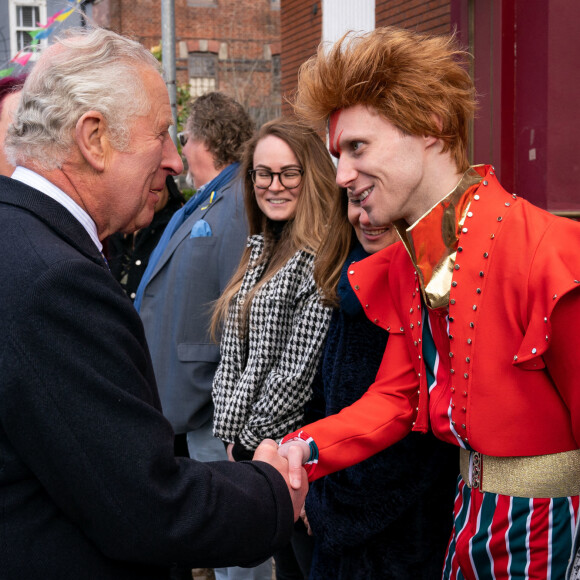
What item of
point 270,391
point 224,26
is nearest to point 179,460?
point 270,391

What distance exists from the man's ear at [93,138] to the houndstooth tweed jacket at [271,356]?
130cm

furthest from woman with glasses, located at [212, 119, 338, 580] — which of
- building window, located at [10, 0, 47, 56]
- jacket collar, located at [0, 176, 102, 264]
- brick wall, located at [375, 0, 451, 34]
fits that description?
building window, located at [10, 0, 47, 56]

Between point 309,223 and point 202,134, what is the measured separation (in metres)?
1.47

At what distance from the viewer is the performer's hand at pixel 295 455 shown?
215cm

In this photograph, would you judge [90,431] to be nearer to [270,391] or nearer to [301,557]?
[270,391]

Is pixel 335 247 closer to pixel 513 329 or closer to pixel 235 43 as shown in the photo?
pixel 513 329

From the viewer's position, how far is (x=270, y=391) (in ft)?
10.00

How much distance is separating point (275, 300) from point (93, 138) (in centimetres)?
140

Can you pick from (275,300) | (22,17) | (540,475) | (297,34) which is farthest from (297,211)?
(22,17)

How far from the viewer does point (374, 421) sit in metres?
2.38

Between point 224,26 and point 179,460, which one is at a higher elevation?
point 224,26

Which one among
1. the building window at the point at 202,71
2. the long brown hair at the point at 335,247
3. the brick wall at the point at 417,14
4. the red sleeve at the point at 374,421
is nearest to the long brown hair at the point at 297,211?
the long brown hair at the point at 335,247

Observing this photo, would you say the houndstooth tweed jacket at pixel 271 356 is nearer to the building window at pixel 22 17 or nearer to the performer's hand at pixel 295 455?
the performer's hand at pixel 295 455

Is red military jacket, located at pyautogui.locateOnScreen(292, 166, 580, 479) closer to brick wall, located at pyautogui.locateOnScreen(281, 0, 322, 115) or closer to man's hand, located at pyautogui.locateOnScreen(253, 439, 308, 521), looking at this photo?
man's hand, located at pyautogui.locateOnScreen(253, 439, 308, 521)
